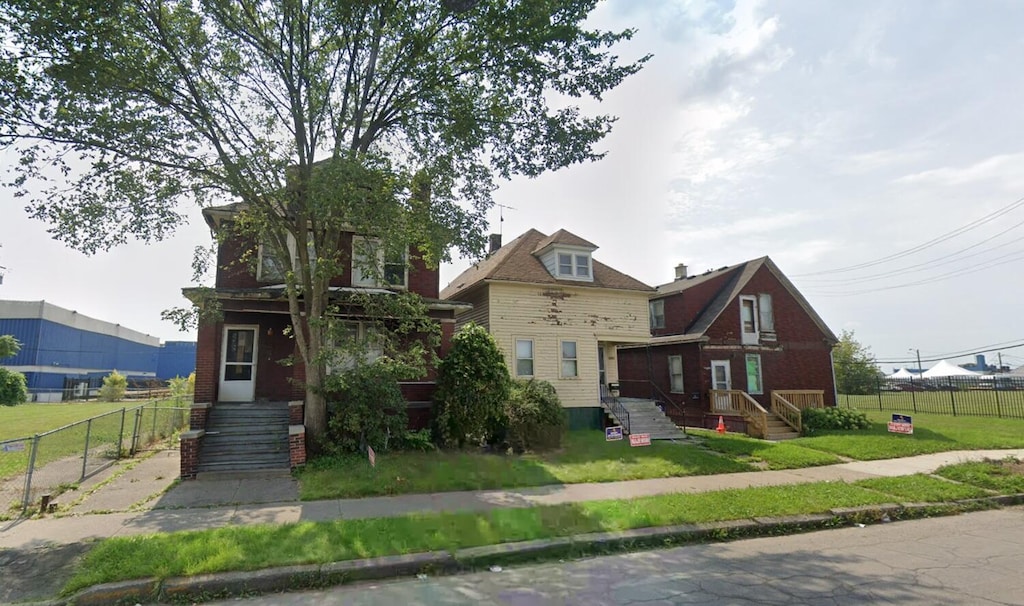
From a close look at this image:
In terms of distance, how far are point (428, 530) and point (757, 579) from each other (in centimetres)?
396

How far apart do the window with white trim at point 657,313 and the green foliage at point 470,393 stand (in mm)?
13068

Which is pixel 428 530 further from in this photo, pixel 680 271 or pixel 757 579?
pixel 680 271

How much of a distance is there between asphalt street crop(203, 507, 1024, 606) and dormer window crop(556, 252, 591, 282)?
13841 mm

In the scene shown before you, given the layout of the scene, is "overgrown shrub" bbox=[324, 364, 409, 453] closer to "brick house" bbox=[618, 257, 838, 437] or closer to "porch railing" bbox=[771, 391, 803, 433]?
"brick house" bbox=[618, 257, 838, 437]

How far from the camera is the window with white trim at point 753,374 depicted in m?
22.0

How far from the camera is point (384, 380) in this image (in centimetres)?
1248

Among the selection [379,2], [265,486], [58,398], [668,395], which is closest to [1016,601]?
[265,486]

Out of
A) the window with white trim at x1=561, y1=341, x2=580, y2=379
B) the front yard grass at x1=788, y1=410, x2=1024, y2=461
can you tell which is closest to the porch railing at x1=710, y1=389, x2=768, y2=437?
the front yard grass at x1=788, y1=410, x2=1024, y2=461

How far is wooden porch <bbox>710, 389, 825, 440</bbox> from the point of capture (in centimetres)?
1862

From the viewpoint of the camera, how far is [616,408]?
1900 centimetres

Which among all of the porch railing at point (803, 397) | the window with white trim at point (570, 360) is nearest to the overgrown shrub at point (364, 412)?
the window with white trim at point (570, 360)

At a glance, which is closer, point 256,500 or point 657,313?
point 256,500

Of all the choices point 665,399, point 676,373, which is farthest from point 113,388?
point 676,373

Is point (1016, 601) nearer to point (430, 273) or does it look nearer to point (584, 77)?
point (584, 77)
